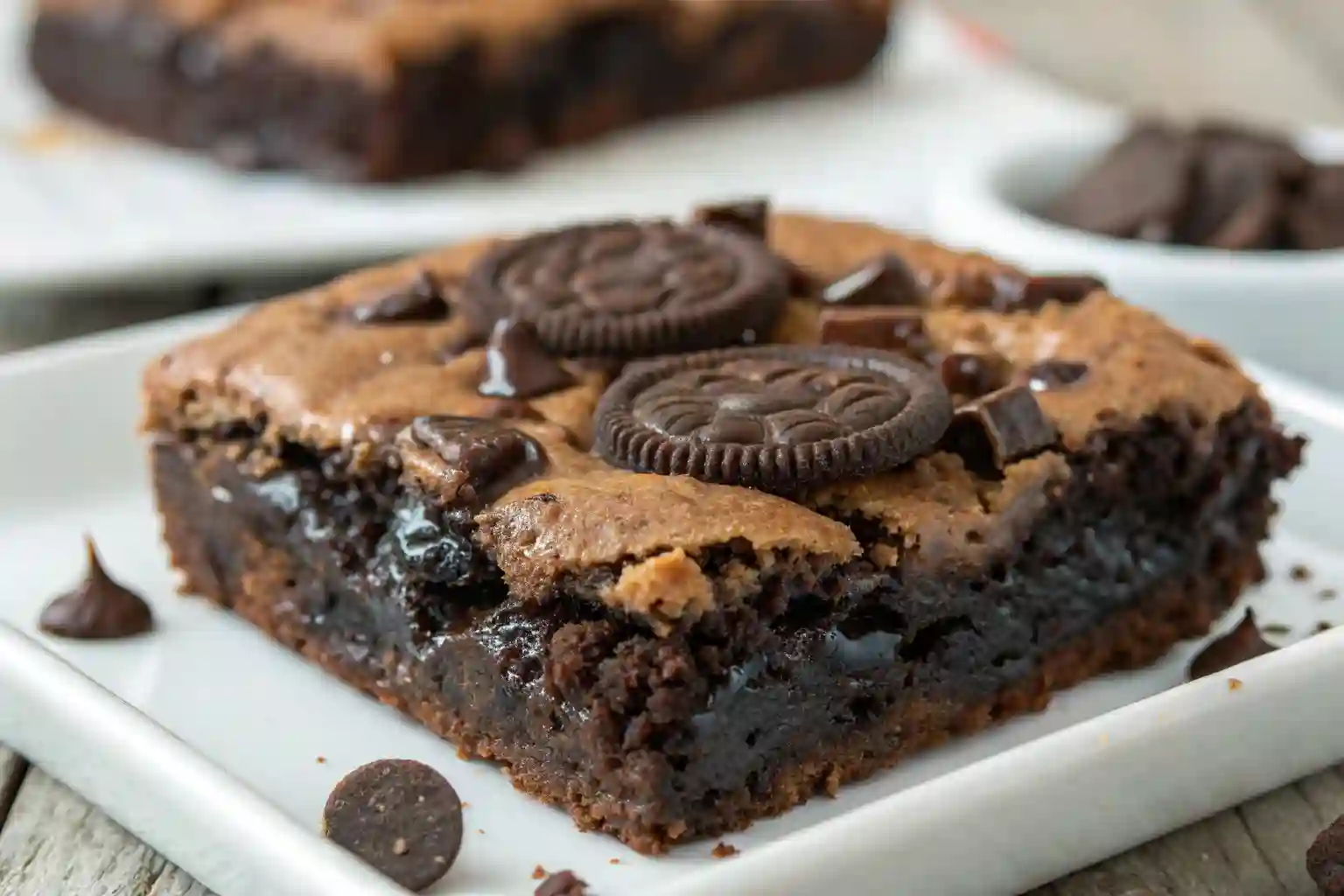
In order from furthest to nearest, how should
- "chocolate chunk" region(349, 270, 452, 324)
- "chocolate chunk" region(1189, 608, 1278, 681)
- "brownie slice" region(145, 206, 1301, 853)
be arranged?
"chocolate chunk" region(349, 270, 452, 324) → "chocolate chunk" region(1189, 608, 1278, 681) → "brownie slice" region(145, 206, 1301, 853)

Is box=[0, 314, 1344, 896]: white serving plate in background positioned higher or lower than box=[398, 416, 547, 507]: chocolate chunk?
lower

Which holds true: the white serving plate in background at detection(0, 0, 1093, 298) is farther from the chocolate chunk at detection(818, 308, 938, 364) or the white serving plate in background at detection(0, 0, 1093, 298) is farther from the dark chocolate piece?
the dark chocolate piece

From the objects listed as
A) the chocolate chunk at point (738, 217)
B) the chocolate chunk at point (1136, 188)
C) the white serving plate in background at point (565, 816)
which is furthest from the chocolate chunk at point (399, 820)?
the chocolate chunk at point (1136, 188)

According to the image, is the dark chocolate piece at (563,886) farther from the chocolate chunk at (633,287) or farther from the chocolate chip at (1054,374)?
the chocolate chip at (1054,374)

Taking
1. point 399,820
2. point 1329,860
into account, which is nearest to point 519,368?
point 399,820

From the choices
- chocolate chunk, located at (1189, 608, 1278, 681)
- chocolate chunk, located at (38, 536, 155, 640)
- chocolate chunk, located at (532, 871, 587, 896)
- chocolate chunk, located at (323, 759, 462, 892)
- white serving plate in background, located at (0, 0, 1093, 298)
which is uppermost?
chocolate chunk, located at (532, 871, 587, 896)

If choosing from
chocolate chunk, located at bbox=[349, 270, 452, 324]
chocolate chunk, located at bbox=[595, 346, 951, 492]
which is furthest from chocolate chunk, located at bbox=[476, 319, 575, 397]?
chocolate chunk, located at bbox=[349, 270, 452, 324]

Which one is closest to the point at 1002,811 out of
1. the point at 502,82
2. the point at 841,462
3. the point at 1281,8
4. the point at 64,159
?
the point at 841,462
